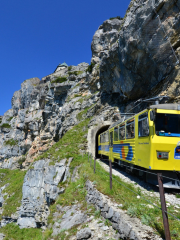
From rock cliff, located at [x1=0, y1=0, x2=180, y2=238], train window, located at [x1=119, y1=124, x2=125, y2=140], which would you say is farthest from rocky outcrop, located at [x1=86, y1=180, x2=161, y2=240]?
rock cliff, located at [x1=0, y1=0, x2=180, y2=238]

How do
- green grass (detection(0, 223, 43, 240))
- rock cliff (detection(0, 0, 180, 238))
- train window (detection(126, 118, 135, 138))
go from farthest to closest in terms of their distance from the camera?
green grass (detection(0, 223, 43, 240))
rock cliff (detection(0, 0, 180, 238))
train window (detection(126, 118, 135, 138))

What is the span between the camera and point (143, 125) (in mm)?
8609

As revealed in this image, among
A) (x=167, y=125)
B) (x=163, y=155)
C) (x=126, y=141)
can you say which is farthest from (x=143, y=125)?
(x=126, y=141)

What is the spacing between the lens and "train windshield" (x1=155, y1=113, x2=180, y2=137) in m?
7.68

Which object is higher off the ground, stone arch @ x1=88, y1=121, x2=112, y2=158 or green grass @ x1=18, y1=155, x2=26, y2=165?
stone arch @ x1=88, y1=121, x2=112, y2=158

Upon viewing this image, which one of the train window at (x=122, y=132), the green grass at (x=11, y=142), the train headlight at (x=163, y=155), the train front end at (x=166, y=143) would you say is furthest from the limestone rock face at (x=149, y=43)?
the green grass at (x=11, y=142)

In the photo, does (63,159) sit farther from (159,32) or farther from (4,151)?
(4,151)

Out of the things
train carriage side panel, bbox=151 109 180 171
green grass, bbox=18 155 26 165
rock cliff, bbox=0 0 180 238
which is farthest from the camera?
green grass, bbox=18 155 26 165

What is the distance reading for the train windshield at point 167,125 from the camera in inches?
302

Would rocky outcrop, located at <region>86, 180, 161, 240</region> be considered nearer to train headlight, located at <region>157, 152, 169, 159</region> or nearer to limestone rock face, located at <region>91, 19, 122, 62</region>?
train headlight, located at <region>157, 152, 169, 159</region>

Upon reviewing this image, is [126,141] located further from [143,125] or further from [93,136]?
[93,136]

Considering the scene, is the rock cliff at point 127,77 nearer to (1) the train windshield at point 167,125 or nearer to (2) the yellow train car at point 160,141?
(1) the train windshield at point 167,125

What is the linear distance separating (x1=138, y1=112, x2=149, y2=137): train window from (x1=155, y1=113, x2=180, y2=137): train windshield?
22.7 inches

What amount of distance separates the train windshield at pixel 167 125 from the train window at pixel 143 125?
0.58 metres
